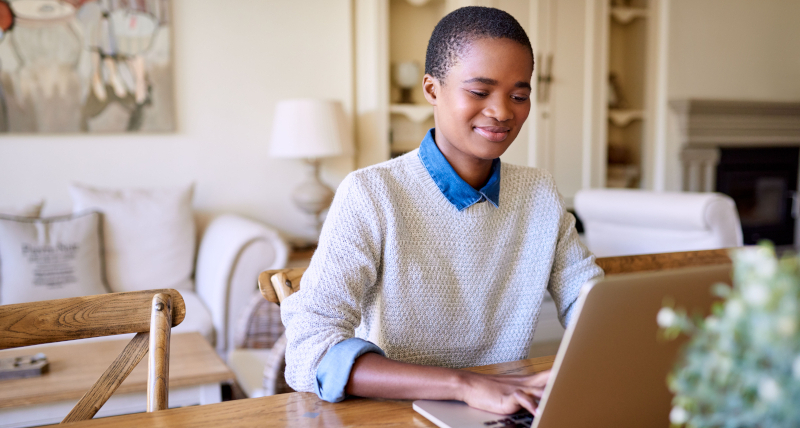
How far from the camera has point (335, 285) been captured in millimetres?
837

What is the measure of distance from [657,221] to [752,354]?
2.16 meters

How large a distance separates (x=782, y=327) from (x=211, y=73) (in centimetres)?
325

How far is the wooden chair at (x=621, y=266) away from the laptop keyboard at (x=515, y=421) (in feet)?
1.38

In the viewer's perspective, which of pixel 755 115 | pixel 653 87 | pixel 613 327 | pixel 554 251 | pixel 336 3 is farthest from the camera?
pixel 755 115

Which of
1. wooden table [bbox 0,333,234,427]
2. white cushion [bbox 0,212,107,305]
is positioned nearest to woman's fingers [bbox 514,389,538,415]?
wooden table [bbox 0,333,234,427]

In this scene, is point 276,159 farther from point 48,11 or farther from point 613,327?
point 613,327

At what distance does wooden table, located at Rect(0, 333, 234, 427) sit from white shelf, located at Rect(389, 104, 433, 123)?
1.83 meters

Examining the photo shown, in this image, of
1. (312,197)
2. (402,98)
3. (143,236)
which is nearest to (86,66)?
(143,236)

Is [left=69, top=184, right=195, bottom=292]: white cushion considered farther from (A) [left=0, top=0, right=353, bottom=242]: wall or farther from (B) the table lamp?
(B) the table lamp

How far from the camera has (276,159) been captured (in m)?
3.38

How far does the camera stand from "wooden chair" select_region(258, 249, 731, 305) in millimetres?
989

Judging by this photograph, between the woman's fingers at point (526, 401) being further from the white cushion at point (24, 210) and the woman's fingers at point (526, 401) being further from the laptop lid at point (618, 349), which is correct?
the white cushion at point (24, 210)

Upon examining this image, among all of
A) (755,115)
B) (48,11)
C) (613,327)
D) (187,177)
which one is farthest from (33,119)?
(755,115)

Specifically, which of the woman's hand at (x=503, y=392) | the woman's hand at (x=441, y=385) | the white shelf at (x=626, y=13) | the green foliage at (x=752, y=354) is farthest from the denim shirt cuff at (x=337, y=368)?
the white shelf at (x=626, y=13)
